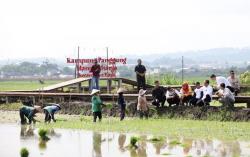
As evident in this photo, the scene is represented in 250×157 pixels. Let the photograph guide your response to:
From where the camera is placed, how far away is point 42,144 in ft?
64.7

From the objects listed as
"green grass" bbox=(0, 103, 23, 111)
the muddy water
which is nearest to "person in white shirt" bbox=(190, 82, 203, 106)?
the muddy water

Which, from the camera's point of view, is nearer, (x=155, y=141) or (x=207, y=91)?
(x=155, y=141)

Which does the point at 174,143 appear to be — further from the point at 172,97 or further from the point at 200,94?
the point at 172,97

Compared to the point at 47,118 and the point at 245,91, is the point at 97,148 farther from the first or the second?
the point at 245,91

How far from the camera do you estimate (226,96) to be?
25.2 m

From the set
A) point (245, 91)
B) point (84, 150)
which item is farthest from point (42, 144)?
point (245, 91)

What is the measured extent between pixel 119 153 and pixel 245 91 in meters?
19.9

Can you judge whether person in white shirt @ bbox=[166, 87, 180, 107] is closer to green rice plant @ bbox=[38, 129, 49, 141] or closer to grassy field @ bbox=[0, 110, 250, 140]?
grassy field @ bbox=[0, 110, 250, 140]

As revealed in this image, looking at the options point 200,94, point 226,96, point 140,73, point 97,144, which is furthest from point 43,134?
point 140,73

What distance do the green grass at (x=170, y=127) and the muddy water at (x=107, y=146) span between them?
976mm

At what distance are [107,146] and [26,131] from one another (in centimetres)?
494

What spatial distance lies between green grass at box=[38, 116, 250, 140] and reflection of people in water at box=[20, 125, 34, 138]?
1.55 ft

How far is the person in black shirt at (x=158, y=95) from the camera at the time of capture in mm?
26797

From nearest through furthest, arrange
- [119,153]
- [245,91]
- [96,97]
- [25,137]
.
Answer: [119,153], [25,137], [96,97], [245,91]
